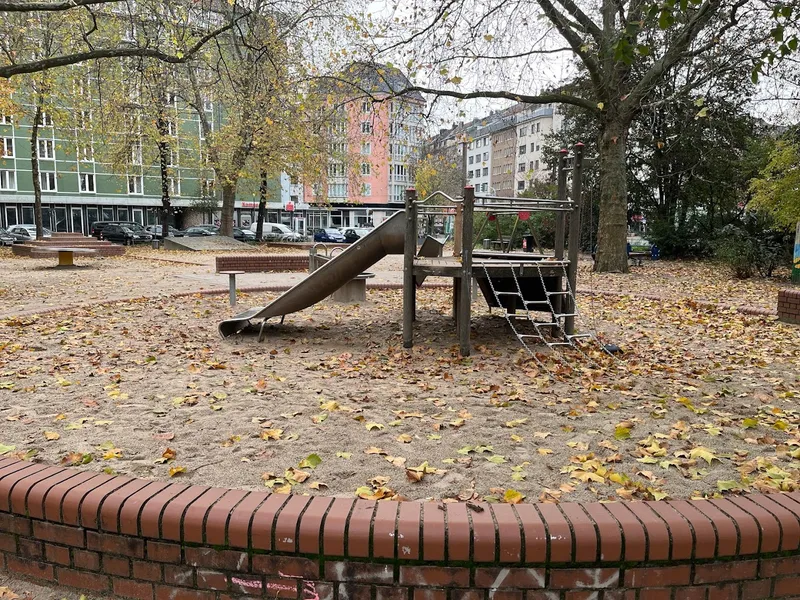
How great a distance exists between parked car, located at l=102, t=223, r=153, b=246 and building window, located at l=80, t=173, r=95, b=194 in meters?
12.8

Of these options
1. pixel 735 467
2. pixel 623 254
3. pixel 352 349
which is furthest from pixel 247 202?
pixel 735 467

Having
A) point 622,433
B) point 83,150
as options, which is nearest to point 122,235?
point 83,150

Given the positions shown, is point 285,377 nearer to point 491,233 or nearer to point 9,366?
point 9,366

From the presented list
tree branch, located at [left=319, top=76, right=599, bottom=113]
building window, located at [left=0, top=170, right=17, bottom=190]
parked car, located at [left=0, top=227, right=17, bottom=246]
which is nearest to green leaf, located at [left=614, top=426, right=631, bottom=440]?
tree branch, located at [left=319, top=76, right=599, bottom=113]

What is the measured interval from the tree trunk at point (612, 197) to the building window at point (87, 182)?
44466 mm

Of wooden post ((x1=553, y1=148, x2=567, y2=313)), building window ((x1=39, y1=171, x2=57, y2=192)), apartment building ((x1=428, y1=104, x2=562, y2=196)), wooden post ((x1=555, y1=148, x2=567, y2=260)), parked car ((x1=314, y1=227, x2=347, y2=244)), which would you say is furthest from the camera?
apartment building ((x1=428, y1=104, x2=562, y2=196))

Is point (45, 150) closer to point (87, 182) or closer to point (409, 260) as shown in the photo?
point (87, 182)

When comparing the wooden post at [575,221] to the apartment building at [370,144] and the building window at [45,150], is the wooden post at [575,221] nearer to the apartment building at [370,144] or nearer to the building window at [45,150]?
the apartment building at [370,144]

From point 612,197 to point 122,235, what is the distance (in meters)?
31.3

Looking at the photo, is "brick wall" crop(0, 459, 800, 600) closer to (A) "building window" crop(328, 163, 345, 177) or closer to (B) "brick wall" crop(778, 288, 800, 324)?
(B) "brick wall" crop(778, 288, 800, 324)

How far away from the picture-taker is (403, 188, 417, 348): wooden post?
6.27m

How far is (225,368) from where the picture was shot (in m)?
5.50

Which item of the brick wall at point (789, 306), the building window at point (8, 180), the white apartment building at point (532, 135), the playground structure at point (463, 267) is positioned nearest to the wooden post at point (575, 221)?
the playground structure at point (463, 267)

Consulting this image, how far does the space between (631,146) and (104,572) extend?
30.4 m
